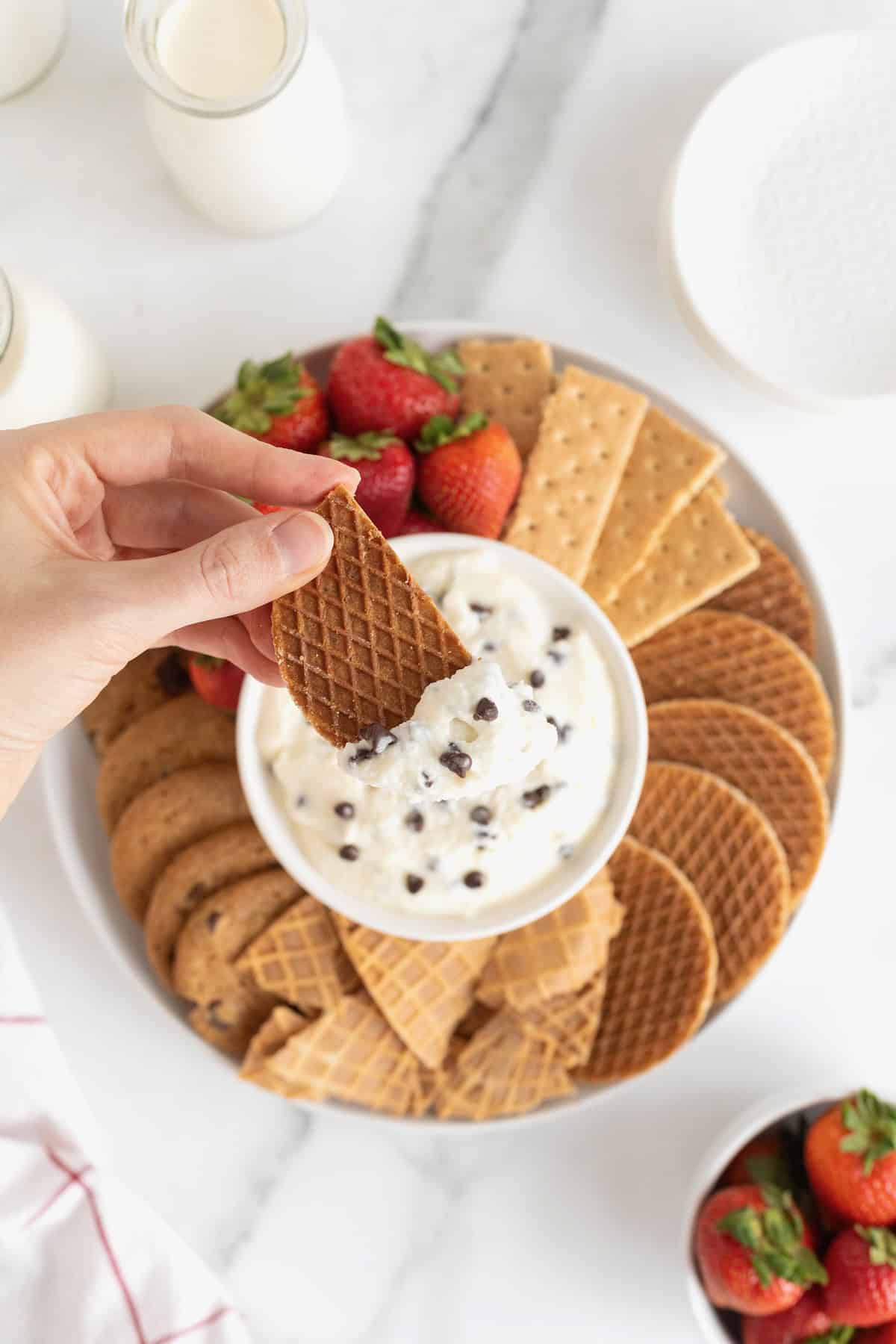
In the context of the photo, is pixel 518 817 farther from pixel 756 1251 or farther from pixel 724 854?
pixel 756 1251

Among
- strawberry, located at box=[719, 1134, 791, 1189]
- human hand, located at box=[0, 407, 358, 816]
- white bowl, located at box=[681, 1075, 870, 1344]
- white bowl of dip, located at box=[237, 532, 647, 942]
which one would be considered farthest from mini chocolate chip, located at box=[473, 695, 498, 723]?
strawberry, located at box=[719, 1134, 791, 1189]

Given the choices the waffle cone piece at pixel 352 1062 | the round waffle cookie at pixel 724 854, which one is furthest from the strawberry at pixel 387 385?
the waffle cone piece at pixel 352 1062

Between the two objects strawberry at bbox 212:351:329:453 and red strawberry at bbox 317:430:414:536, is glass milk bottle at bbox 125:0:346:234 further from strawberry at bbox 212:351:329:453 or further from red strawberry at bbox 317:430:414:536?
red strawberry at bbox 317:430:414:536

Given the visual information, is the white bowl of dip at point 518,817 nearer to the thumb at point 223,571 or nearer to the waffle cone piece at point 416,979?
the waffle cone piece at point 416,979

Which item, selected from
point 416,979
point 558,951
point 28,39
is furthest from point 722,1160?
point 28,39

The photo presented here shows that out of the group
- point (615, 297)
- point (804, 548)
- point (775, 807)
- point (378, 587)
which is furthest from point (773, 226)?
point (378, 587)

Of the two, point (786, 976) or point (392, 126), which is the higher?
point (392, 126)

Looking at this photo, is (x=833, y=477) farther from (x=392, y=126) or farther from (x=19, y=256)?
(x=19, y=256)
